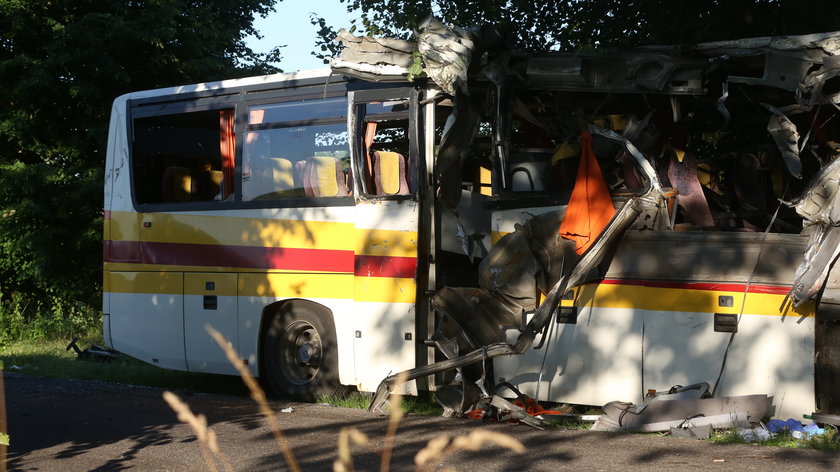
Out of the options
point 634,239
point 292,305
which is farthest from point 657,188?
point 292,305

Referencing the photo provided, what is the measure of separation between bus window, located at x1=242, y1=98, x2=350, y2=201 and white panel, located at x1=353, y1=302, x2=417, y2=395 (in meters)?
1.27

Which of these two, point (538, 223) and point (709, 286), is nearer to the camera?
point (709, 286)

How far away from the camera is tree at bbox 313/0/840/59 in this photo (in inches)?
576

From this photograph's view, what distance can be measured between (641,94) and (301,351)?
14.8ft

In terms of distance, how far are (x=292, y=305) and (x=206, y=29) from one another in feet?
40.2

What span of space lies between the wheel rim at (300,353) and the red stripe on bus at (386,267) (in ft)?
4.28

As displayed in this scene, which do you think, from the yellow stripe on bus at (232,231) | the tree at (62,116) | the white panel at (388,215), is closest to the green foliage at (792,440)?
the white panel at (388,215)

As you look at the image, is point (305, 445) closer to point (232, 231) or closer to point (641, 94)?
point (232, 231)

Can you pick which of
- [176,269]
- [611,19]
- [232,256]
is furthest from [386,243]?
[611,19]

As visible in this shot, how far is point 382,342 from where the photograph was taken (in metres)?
9.99

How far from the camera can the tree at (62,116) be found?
19266 mm

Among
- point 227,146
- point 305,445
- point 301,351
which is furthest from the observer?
point 227,146

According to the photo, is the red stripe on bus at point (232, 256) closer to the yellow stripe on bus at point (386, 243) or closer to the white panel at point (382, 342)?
the yellow stripe on bus at point (386, 243)

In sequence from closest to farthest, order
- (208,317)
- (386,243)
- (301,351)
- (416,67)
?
(416,67), (386,243), (301,351), (208,317)
